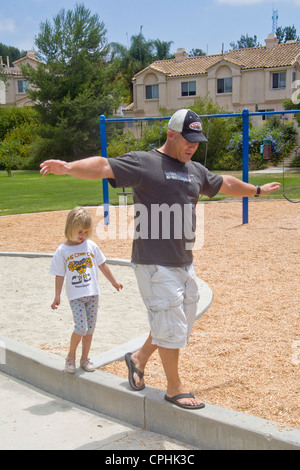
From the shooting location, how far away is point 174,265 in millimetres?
3279

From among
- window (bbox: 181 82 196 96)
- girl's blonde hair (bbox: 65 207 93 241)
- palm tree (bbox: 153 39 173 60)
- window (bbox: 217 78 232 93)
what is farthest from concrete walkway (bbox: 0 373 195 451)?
palm tree (bbox: 153 39 173 60)

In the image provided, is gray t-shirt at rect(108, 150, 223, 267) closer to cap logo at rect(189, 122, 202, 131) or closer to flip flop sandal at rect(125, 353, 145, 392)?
cap logo at rect(189, 122, 202, 131)

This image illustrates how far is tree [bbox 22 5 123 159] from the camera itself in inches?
1877

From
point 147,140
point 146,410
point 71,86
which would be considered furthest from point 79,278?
point 71,86

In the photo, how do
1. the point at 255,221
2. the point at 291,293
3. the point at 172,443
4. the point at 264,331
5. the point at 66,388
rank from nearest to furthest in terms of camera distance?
the point at 172,443, the point at 66,388, the point at 264,331, the point at 291,293, the point at 255,221

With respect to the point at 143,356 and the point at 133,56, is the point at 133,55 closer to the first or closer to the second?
the point at 133,56

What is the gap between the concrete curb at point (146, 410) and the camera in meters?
2.87

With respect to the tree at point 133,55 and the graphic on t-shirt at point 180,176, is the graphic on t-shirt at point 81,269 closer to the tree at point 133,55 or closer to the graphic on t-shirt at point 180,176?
the graphic on t-shirt at point 180,176

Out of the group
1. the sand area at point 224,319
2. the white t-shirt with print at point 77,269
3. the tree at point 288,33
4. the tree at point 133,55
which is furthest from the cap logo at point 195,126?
the tree at point 288,33

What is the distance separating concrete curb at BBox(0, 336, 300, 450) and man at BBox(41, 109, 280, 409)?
0.13m

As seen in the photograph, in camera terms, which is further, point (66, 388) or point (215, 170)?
point (215, 170)
